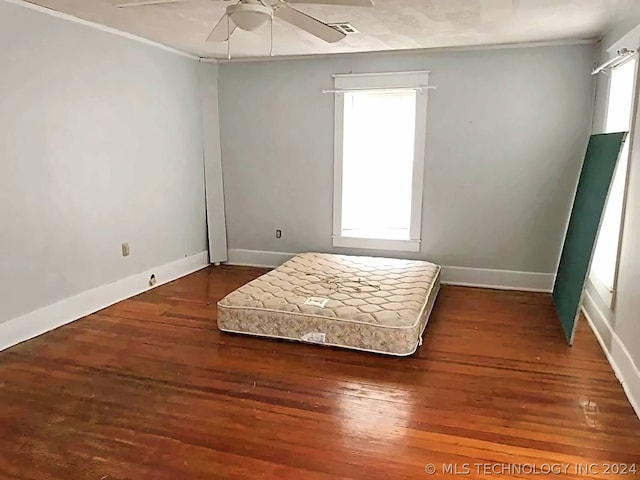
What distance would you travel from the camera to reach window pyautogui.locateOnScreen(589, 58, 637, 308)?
3.41m

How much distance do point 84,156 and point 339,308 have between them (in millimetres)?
2396

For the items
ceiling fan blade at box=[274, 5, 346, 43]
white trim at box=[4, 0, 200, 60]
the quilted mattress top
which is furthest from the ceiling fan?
the quilted mattress top

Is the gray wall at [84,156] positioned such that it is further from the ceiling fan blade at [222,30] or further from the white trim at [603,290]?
the white trim at [603,290]

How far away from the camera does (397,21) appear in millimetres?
3701

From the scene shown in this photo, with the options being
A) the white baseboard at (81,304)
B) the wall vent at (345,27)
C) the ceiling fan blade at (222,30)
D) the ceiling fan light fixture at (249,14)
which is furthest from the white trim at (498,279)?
the ceiling fan light fixture at (249,14)

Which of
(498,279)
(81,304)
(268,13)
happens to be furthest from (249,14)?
(498,279)

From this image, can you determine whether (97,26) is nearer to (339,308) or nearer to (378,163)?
(378,163)

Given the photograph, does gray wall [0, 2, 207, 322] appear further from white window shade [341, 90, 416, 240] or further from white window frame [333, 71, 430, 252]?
white window shade [341, 90, 416, 240]

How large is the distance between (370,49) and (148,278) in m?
3.07

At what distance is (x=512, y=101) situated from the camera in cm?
476

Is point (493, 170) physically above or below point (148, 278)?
above

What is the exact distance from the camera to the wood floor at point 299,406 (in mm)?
2242

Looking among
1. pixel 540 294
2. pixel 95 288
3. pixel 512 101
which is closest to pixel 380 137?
pixel 512 101

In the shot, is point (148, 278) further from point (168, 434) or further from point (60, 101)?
point (168, 434)
